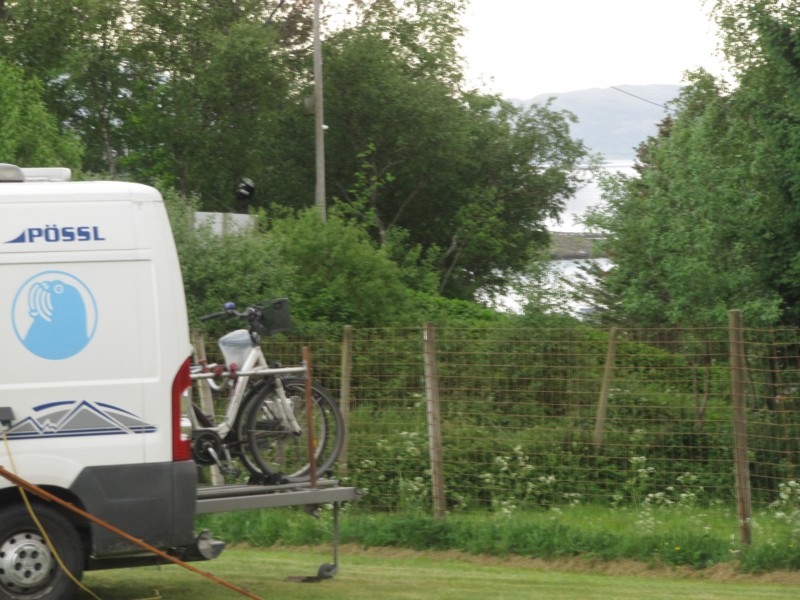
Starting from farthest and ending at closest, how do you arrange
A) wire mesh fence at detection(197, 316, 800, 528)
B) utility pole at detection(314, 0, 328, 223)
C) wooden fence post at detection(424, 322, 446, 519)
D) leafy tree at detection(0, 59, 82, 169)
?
utility pole at detection(314, 0, 328, 223) < leafy tree at detection(0, 59, 82, 169) < wooden fence post at detection(424, 322, 446, 519) < wire mesh fence at detection(197, 316, 800, 528)

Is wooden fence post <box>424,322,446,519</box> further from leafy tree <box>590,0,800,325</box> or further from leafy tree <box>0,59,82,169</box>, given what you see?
leafy tree <box>0,59,82,169</box>

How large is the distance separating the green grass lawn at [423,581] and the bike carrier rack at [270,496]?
2.16 ft

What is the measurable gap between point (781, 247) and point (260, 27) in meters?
24.3

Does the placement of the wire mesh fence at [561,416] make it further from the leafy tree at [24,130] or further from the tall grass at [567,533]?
the leafy tree at [24,130]

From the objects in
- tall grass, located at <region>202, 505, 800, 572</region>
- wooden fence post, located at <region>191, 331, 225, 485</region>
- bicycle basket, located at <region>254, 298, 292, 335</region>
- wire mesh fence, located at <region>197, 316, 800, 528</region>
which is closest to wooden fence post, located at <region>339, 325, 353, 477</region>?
wire mesh fence, located at <region>197, 316, 800, 528</region>

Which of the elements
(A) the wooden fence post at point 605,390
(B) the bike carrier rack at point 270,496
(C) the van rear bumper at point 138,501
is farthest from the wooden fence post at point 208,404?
(A) the wooden fence post at point 605,390

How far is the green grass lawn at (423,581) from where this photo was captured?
9094 mm

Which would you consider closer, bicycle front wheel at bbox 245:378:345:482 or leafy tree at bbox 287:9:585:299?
bicycle front wheel at bbox 245:378:345:482

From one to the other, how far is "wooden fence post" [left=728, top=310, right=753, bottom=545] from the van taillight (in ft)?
15.3

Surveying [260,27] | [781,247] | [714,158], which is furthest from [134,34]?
[781,247]

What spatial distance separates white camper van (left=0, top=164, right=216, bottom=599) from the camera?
25.1 ft

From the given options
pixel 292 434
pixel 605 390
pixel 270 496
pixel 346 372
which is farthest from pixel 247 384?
pixel 605 390

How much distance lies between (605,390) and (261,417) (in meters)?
3.29

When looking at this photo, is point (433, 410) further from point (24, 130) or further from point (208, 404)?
point (24, 130)
